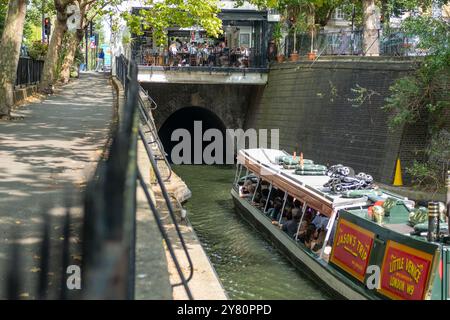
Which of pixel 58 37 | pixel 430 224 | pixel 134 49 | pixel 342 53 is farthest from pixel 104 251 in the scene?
pixel 134 49

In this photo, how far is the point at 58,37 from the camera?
33.1 meters

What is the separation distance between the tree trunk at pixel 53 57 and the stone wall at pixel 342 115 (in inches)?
419

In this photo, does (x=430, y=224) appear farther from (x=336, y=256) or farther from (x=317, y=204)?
(x=317, y=204)

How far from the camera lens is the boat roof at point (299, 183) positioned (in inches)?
549

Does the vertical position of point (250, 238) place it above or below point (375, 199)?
below

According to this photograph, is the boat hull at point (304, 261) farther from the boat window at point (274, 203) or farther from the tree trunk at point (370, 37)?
the tree trunk at point (370, 37)

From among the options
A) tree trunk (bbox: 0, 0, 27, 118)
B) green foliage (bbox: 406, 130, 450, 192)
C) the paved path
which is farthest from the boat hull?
tree trunk (bbox: 0, 0, 27, 118)

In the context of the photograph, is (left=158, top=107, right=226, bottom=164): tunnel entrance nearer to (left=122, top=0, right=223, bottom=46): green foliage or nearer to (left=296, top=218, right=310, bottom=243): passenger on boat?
(left=122, top=0, right=223, bottom=46): green foliage

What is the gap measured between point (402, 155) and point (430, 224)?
13.4 m

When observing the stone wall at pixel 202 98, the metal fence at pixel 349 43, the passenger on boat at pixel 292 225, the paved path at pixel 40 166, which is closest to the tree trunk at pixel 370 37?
the metal fence at pixel 349 43

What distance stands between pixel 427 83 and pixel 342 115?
5465mm

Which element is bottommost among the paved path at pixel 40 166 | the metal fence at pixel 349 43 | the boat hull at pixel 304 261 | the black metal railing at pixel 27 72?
the boat hull at pixel 304 261

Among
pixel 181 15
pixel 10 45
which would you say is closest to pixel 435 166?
pixel 181 15

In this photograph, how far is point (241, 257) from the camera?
1764 centimetres
